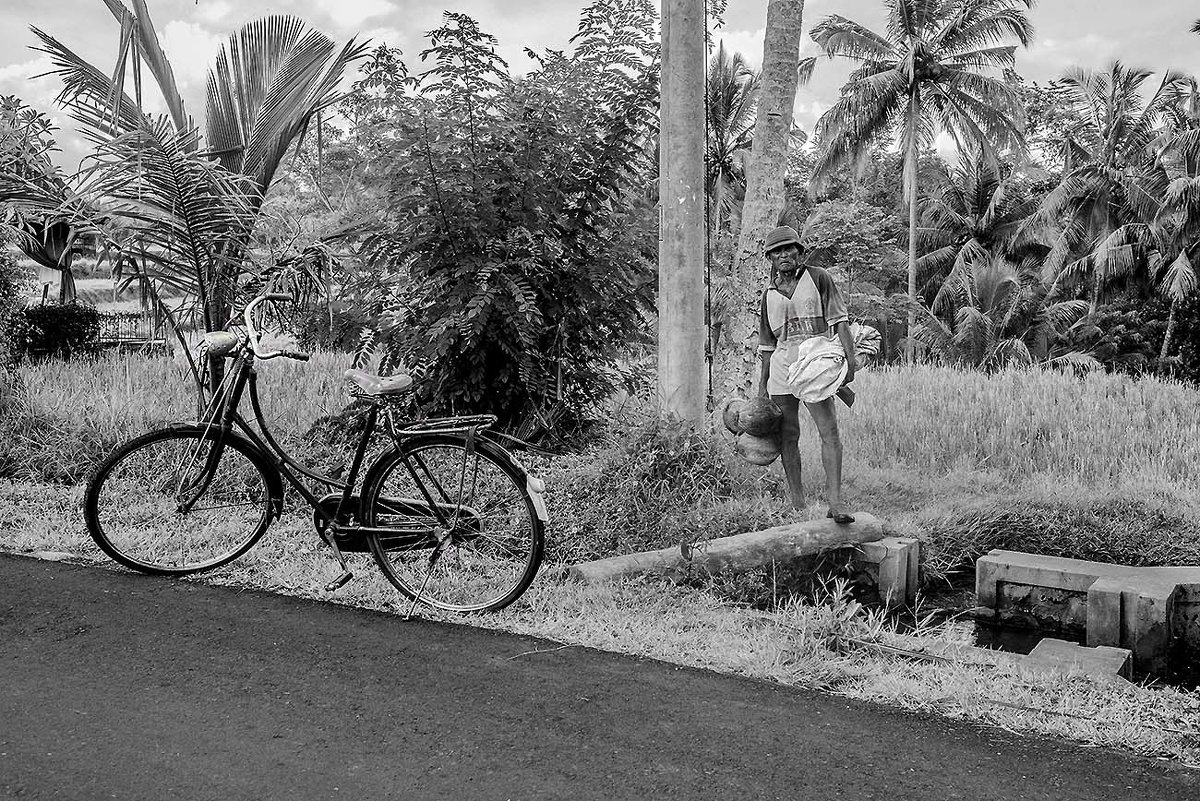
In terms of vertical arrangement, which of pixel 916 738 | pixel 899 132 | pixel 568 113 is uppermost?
pixel 899 132

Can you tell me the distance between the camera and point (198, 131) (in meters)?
8.55

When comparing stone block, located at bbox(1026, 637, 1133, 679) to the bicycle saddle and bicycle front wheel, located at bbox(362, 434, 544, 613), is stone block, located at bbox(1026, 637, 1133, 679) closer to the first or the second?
bicycle front wheel, located at bbox(362, 434, 544, 613)

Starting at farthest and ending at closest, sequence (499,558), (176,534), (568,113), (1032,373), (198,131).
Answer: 1. (1032,373)
2. (198,131)
3. (568,113)
4. (176,534)
5. (499,558)

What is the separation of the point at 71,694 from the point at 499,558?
1.94 meters

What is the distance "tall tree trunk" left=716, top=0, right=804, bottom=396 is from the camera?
8.10 meters

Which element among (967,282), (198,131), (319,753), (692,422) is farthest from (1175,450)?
(967,282)

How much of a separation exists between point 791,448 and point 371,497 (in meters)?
2.66

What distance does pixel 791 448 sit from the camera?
6188mm

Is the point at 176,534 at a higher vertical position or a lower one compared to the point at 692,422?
lower

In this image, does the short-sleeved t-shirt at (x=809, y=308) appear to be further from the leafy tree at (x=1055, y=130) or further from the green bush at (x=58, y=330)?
the leafy tree at (x=1055, y=130)

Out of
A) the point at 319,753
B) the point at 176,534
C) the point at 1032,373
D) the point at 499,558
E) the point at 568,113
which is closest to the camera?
the point at 319,753

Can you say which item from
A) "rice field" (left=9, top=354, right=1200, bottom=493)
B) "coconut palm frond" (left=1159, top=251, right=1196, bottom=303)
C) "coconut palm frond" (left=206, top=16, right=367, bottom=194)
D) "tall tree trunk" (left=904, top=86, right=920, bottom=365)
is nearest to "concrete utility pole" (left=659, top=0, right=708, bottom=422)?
"rice field" (left=9, top=354, right=1200, bottom=493)

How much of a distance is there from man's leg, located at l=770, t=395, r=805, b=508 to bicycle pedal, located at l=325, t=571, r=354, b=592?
2675 millimetres

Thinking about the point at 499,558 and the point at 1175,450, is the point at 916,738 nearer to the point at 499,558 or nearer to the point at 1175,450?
the point at 499,558
